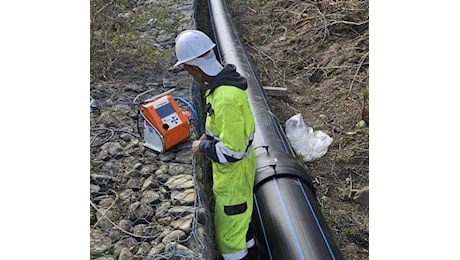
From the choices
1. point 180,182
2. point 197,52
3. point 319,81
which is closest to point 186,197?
point 180,182

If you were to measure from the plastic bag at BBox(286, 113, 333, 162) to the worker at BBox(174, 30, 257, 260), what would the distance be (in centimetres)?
166

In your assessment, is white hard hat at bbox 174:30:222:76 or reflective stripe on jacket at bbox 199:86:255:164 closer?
reflective stripe on jacket at bbox 199:86:255:164

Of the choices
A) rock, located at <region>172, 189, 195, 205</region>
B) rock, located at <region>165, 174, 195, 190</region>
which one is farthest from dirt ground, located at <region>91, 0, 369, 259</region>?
rock, located at <region>172, 189, 195, 205</region>

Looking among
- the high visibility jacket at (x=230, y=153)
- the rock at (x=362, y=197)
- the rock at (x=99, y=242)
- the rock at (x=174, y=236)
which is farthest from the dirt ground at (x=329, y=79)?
the rock at (x=99, y=242)

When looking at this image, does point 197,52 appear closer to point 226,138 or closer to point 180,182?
point 226,138

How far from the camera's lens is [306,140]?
5004 mm

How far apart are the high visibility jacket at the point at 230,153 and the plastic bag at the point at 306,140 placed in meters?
1.69

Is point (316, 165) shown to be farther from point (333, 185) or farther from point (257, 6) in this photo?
point (257, 6)

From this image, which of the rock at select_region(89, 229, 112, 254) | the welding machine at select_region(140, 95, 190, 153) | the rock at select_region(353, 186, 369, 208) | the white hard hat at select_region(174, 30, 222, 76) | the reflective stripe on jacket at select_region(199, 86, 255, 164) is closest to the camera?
the reflective stripe on jacket at select_region(199, 86, 255, 164)

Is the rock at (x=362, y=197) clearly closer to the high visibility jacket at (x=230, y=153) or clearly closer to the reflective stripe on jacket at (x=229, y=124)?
the high visibility jacket at (x=230, y=153)

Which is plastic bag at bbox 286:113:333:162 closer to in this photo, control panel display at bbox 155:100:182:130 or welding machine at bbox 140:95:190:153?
A: welding machine at bbox 140:95:190:153

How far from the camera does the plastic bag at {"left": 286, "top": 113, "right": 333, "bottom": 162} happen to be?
4938mm

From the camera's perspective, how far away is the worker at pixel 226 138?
2.92 m

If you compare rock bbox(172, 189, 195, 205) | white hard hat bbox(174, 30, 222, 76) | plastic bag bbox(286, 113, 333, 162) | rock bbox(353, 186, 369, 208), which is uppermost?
white hard hat bbox(174, 30, 222, 76)
